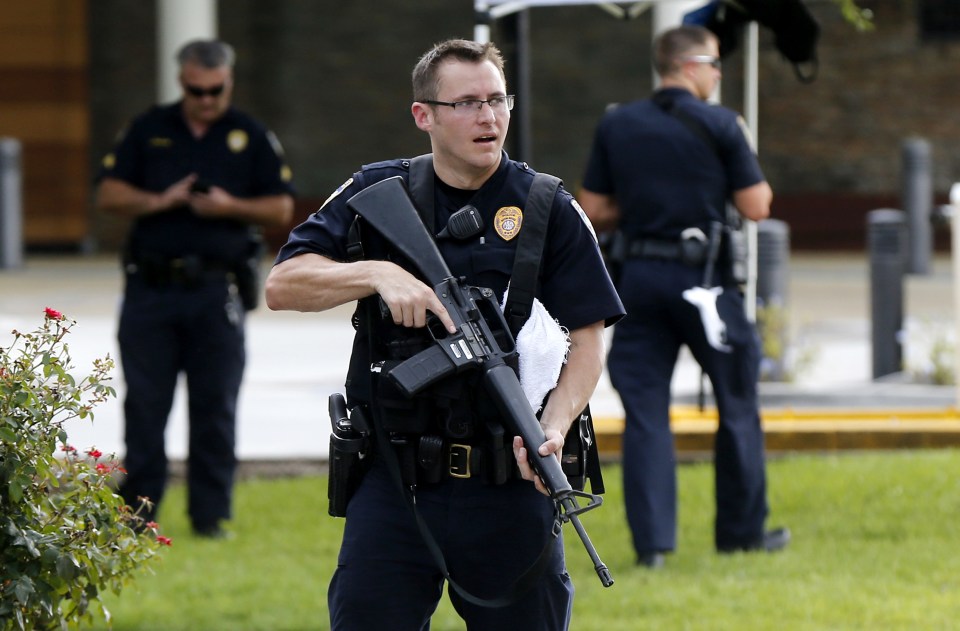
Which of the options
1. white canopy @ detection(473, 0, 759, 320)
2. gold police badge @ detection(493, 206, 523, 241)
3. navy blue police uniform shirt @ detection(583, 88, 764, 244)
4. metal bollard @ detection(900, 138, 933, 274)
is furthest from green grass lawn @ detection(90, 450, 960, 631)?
metal bollard @ detection(900, 138, 933, 274)

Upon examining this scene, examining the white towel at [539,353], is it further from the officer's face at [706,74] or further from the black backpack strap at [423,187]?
the officer's face at [706,74]

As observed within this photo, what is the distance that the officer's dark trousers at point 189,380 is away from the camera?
6.94 metres

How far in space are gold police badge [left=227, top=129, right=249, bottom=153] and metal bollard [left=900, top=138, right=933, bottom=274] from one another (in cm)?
1050

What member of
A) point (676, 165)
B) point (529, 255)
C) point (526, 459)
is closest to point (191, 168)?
point (676, 165)

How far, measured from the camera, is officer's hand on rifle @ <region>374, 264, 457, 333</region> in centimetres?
358

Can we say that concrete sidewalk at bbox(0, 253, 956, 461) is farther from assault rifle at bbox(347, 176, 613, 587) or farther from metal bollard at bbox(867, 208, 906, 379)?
assault rifle at bbox(347, 176, 613, 587)

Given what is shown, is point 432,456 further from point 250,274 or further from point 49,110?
point 49,110

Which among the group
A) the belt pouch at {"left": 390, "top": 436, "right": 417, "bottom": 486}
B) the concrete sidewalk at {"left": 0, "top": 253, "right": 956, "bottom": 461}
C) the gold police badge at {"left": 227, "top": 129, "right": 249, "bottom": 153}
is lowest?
the concrete sidewalk at {"left": 0, "top": 253, "right": 956, "bottom": 461}

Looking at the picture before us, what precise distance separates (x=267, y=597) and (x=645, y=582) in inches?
53.7

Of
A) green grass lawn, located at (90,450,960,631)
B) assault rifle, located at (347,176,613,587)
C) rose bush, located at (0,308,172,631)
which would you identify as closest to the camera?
assault rifle, located at (347,176,613,587)

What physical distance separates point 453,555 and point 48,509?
916 mm

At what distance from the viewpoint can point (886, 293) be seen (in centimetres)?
986

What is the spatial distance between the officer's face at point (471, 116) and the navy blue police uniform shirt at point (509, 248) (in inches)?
3.6

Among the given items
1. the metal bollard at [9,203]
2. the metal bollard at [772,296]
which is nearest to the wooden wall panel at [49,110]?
the metal bollard at [9,203]
